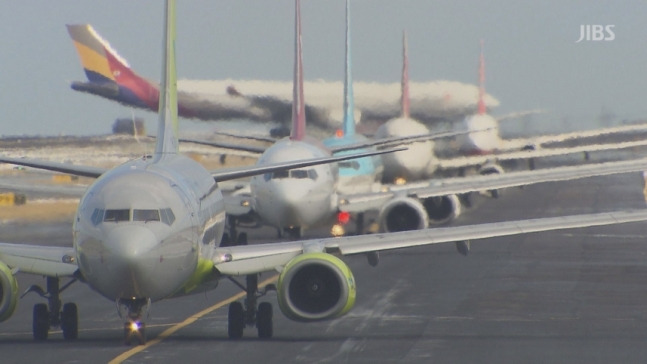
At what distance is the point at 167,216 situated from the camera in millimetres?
19641

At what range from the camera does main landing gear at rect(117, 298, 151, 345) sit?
19.6m

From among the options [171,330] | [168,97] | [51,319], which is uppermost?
[168,97]

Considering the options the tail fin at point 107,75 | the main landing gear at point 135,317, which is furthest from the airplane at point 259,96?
the main landing gear at point 135,317

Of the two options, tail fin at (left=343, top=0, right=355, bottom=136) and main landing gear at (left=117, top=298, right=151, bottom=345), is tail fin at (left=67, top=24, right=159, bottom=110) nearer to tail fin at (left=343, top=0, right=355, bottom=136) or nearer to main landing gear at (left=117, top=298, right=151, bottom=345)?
tail fin at (left=343, top=0, right=355, bottom=136)

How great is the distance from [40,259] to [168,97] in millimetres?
4397

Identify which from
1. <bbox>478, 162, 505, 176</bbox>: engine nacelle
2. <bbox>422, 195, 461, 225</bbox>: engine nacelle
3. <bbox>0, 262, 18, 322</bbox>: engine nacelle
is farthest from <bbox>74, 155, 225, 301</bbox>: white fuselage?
<bbox>478, 162, 505, 176</bbox>: engine nacelle

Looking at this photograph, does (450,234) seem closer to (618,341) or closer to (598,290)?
(618,341)

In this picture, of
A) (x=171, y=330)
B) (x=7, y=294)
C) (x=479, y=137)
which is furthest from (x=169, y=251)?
(x=479, y=137)

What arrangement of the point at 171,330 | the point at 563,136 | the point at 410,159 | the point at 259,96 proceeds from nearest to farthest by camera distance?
the point at 171,330 < the point at 259,96 < the point at 410,159 < the point at 563,136

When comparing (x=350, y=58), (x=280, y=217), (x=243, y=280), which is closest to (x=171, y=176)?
(x=243, y=280)

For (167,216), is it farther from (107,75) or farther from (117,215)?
(107,75)

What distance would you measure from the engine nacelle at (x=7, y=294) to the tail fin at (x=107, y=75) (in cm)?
3035

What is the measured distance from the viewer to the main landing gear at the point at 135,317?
19641 millimetres

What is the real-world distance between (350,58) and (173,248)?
3786cm
